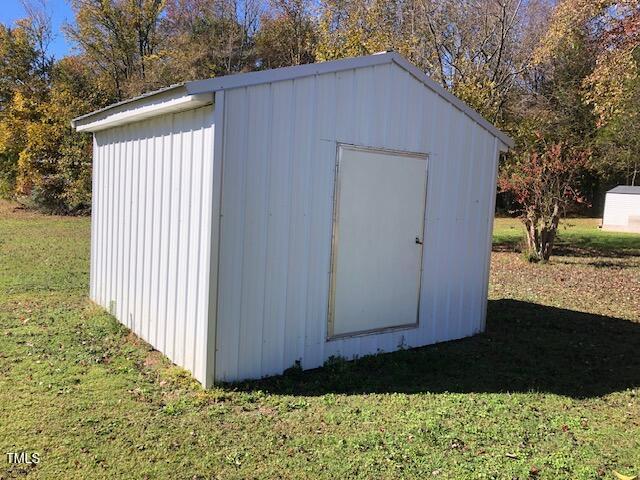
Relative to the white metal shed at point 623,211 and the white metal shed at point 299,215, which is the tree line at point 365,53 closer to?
the white metal shed at point 623,211

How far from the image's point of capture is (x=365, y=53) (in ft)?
43.0

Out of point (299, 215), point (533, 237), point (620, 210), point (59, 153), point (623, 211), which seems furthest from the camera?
point (620, 210)

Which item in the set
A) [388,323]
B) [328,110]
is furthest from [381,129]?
[388,323]

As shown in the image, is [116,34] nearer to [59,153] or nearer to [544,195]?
[59,153]

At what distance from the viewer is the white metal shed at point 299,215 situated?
14.4 feet

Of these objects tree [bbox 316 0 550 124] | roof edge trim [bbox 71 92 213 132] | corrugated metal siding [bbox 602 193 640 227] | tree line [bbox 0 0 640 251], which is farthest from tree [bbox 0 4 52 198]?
corrugated metal siding [bbox 602 193 640 227]

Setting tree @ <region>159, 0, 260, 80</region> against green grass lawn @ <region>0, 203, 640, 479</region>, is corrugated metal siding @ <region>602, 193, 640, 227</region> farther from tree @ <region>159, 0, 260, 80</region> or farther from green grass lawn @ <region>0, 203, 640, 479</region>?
green grass lawn @ <region>0, 203, 640, 479</region>

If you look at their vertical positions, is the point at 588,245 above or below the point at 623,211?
below

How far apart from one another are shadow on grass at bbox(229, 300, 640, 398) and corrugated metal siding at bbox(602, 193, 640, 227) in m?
18.2

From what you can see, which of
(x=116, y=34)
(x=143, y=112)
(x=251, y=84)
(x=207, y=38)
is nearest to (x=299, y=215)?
(x=251, y=84)

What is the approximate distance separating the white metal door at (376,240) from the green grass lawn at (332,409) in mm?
461

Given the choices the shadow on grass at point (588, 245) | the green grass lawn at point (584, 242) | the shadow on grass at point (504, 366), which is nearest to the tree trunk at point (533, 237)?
the shadow on grass at point (588, 245)

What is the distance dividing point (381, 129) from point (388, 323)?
1905 millimetres

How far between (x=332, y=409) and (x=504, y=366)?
83.7 inches
